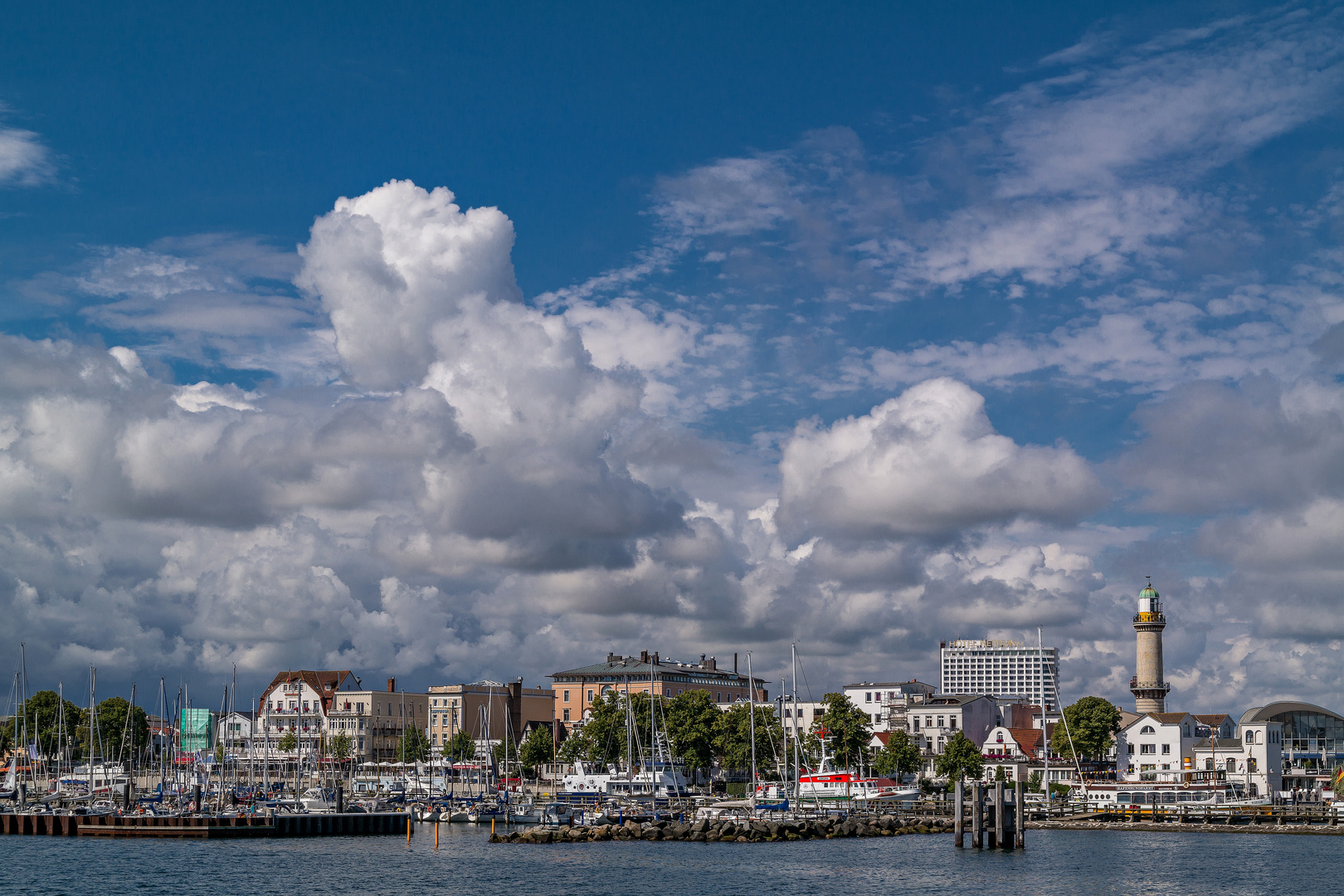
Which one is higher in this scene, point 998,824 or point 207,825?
point 998,824

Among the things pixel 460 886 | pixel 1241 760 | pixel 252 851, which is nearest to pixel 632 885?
pixel 460 886

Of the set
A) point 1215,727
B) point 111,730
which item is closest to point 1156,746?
point 1215,727

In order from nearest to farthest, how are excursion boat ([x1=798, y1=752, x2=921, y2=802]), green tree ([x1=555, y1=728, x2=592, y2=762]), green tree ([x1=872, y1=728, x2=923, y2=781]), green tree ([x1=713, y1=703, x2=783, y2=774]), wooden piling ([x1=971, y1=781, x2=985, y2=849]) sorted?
wooden piling ([x1=971, y1=781, x2=985, y2=849])
excursion boat ([x1=798, y1=752, x2=921, y2=802])
green tree ([x1=872, y1=728, x2=923, y2=781])
green tree ([x1=713, y1=703, x2=783, y2=774])
green tree ([x1=555, y1=728, x2=592, y2=762])

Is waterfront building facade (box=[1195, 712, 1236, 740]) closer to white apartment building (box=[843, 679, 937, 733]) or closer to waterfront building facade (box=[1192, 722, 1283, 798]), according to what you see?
waterfront building facade (box=[1192, 722, 1283, 798])

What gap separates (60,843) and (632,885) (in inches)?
2082

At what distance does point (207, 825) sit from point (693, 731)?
59358mm

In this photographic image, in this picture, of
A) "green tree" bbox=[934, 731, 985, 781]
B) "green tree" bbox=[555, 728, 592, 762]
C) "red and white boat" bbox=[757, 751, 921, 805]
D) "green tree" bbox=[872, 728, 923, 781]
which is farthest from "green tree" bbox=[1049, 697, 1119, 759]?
"green tree" bbox=[555, 728, 592, 762]

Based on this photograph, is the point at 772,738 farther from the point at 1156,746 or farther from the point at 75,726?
the point at 75,726

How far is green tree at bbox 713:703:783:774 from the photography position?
149 metres

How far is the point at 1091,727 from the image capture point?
472ft

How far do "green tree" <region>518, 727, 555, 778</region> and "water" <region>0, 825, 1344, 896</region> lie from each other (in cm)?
6501

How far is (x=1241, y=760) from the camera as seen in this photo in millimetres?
144625

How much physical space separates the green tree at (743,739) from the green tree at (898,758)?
1121 cm

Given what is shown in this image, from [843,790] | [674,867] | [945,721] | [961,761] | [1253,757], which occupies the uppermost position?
[945,721]
